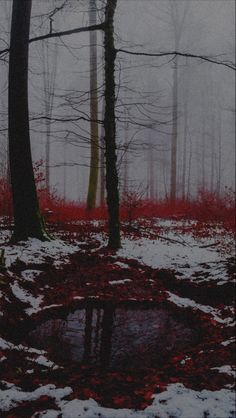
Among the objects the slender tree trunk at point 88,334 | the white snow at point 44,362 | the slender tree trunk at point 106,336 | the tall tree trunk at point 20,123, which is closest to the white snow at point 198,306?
the slender tree trunk at point 106,336

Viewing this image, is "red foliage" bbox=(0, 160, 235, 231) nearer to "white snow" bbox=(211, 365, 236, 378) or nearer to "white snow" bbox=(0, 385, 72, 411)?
"white snow" bbox=(211, 365, 236, 378)

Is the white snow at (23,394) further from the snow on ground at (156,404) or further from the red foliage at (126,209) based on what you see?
the red foliage at (126,209)

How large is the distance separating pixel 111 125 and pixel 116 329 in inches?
183

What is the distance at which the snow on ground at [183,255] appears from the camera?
23.8 feet

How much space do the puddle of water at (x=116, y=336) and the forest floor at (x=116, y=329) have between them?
15 millimetres

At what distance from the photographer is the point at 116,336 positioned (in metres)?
5.06

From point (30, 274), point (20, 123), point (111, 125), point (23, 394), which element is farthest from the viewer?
point (111, 125)

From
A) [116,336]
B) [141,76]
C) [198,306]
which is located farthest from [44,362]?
[141,76]

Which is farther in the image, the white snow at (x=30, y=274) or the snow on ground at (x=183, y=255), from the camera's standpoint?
the snow on ground at (x=183, y=255)

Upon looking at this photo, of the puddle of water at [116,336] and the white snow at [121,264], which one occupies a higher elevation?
the white snow at [121,264]

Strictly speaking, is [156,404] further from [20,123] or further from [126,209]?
[126,209]

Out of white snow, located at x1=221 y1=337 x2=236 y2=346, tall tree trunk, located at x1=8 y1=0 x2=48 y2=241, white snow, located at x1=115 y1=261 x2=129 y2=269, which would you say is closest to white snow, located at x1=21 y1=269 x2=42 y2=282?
tall tree trunk, located at x1=8 y1=0 x2=48 y2=241

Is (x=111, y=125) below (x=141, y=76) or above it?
below

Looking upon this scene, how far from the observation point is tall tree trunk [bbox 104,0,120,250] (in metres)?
7.81
